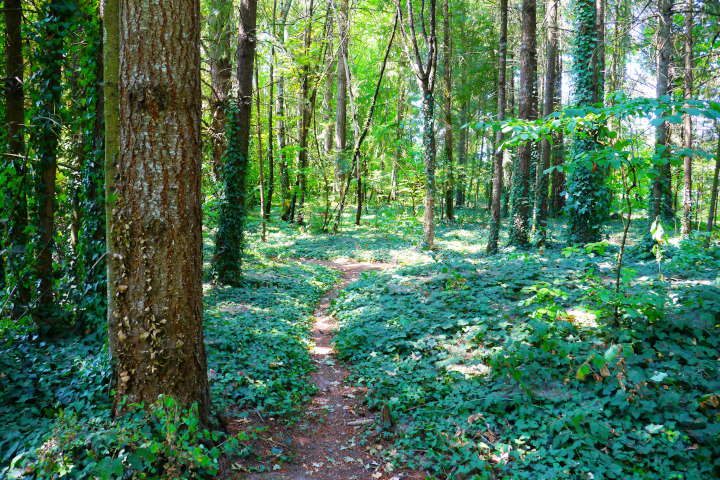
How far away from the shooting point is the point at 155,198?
2.95m

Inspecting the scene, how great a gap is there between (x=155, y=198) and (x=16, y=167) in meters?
4.11

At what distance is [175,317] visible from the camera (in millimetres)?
3061

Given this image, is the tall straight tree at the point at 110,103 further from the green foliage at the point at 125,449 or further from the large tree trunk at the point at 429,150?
the large tree trunk at the point at 429,150

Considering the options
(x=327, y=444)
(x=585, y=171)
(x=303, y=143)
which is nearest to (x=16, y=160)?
(x=327, y=444)

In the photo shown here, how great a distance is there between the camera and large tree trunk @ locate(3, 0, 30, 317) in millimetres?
5184

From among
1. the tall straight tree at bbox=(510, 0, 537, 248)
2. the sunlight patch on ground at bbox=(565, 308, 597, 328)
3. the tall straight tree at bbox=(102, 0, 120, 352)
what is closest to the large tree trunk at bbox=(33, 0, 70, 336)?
the tall straight tree at bbox=(102, 0, 120, 352)

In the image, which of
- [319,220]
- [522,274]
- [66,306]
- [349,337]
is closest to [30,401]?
[66,306]

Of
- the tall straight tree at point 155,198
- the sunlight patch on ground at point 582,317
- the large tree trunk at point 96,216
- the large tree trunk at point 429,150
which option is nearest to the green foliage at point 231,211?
the large tree trunk at point 96,216

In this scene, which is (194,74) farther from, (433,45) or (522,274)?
(433,45)

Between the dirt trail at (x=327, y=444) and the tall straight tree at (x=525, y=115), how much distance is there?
28.4 ft

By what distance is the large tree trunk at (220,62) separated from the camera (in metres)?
7.65

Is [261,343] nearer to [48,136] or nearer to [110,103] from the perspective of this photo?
[110,103]

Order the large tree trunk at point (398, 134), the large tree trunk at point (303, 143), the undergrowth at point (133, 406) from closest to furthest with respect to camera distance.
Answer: the undergrowth at point (133, 406) → the large tree trunk at point (303, 143) → the large tree trunk at point (398, 134)

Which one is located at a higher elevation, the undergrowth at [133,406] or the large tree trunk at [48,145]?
the large tree trunk at [48,145]
